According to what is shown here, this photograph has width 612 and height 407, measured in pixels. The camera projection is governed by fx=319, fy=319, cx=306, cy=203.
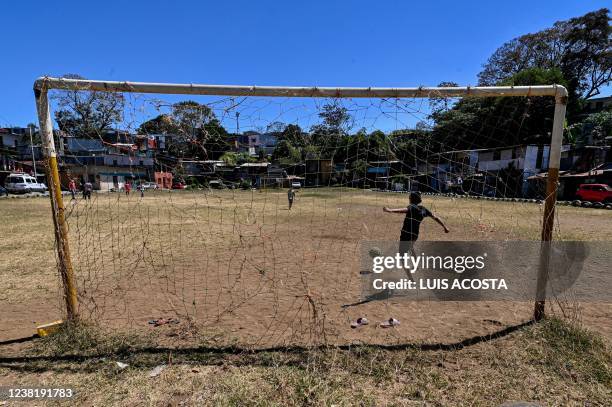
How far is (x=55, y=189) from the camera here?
3.42 metres

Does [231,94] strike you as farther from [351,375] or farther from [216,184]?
[351,375]

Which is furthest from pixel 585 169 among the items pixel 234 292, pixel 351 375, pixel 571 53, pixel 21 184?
pixel 21 184

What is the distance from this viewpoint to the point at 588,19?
3838cm

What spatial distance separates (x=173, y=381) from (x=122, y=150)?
3.10m

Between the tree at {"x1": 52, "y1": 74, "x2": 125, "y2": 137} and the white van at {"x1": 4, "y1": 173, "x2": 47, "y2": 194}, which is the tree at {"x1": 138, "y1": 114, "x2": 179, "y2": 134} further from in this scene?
the white van at {"x1": 4, "y1": 173, "x2": 47, "y2": 194}

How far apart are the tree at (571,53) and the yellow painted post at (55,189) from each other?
51202 mm

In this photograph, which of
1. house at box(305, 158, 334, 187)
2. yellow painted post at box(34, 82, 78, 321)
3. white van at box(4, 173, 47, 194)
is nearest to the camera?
yellow painted post at box(34, 82, 78, 321)

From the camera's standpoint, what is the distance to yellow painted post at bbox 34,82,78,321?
337 cm

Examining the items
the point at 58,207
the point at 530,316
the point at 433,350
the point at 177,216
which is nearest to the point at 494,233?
the point at 530,316

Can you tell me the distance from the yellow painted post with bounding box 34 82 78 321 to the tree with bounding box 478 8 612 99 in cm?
5120

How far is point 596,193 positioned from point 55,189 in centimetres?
2836

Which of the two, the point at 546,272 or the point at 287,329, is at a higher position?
the point at 546,272

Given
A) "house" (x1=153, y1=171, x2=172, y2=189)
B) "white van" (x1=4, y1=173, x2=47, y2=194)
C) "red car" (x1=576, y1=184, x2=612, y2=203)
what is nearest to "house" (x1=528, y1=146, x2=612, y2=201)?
"red car" (x1=576, y1=184, x2=612, y2=203)

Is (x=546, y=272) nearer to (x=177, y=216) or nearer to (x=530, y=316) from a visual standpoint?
(x=530, y=316)
